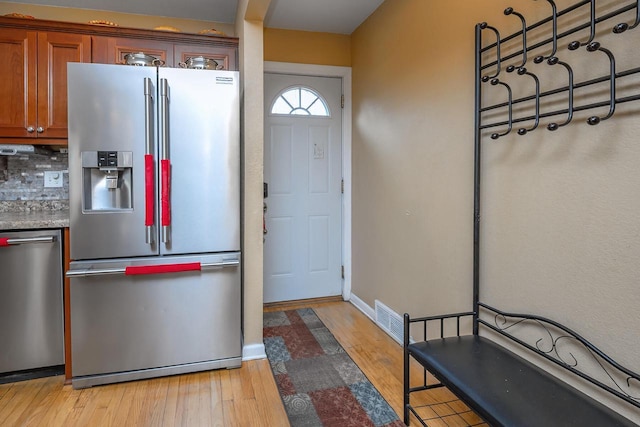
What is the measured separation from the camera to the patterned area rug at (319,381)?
1869 millimetres

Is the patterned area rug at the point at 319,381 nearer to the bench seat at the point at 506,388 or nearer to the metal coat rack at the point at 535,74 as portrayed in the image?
the bench seat at the point at 506,388

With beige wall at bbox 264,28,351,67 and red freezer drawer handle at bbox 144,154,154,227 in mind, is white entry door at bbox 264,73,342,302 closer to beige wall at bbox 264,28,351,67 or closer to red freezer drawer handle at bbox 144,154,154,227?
beige wall at bbox 264,28,351,67

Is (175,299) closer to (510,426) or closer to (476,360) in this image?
(476,360)

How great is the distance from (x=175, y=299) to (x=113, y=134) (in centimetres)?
101

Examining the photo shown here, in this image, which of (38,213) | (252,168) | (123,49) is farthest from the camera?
(38,213)

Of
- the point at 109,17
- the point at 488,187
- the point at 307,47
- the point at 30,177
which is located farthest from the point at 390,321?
the point at 109,17

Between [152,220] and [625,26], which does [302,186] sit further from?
[625,26]

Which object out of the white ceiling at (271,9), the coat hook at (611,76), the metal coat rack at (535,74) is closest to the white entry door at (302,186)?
the white ceiling at (271,9)

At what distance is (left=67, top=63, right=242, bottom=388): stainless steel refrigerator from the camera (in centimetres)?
209

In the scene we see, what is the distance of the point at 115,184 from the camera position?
217 cm

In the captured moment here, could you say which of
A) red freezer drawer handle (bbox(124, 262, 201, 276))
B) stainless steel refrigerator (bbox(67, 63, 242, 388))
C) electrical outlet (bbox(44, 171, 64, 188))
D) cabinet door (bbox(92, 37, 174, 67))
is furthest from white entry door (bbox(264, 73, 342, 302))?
electrical outlet (bbox(44, 171, 64, 188))

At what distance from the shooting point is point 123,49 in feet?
8.50

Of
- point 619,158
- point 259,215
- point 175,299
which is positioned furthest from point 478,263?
point 175,299

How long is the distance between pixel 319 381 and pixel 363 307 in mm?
1253
